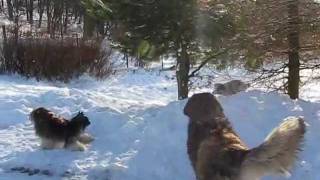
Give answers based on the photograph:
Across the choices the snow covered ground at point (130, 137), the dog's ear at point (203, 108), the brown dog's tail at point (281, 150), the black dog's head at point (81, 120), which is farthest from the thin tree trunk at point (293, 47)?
the brown dog's tail at point (281, 150)

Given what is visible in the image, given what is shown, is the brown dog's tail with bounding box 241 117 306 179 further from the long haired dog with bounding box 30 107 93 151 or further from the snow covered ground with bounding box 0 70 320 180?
the long haired dog with bounding box 30 107 93 151

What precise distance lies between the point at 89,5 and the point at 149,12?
4.87ft

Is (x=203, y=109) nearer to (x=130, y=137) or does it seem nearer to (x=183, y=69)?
(x=130, y=137)

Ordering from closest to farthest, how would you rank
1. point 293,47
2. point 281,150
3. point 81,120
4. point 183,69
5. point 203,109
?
point 281,150 < point 203,109 < point 81,120 < point 293,47 < point 183,69

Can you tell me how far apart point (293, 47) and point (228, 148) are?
500 cm

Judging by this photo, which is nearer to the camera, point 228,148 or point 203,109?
point 228,148

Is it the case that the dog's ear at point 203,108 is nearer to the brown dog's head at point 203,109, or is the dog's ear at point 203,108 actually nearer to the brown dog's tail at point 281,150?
the brown dog's head at point 203,109

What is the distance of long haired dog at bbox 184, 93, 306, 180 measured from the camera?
4965 mm

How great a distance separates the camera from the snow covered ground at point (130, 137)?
782 centimetres

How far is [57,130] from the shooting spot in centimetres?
862

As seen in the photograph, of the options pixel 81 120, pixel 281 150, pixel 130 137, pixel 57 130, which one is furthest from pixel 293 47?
pixel 281 150

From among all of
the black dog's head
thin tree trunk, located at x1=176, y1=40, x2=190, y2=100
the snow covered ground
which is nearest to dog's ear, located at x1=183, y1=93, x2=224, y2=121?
the snow covered ground

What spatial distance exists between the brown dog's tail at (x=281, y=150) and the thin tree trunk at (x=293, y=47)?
497cm

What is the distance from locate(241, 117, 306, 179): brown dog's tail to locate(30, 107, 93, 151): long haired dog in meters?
4.16
